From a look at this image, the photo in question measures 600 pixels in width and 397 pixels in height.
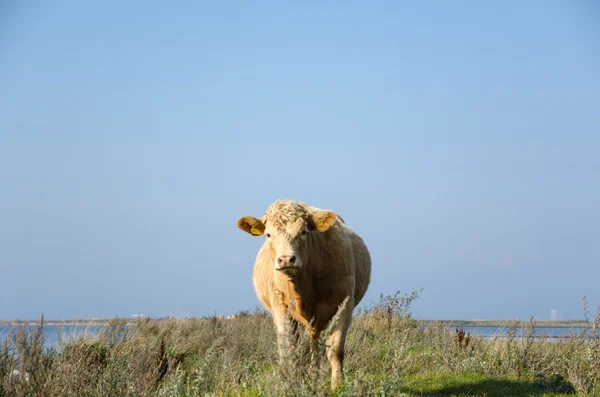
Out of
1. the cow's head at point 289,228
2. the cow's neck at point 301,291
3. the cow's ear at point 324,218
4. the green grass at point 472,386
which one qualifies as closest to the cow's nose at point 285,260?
the cow's head at point 289,228

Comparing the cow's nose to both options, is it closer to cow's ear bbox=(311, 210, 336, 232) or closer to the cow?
the cow

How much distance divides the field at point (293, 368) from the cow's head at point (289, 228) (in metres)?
0.97

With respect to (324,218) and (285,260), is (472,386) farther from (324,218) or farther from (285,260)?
(285,260)

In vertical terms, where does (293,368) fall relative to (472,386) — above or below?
above

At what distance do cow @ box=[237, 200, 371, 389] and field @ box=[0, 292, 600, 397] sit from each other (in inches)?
30.6

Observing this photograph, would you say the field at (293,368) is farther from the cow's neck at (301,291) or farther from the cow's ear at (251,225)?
the cow's ear at (251,225)

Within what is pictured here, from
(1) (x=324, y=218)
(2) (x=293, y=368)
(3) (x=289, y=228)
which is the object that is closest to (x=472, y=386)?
(1) (x=324, y=218)

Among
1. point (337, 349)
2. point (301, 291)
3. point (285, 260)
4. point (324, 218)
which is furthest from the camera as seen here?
point (324, 218)

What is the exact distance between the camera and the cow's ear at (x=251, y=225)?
869cm

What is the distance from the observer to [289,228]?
326 inches

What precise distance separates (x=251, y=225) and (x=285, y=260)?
120 cm

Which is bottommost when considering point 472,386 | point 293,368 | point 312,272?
point 472,386

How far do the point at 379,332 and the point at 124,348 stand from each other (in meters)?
7.14

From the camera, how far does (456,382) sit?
10094mm
